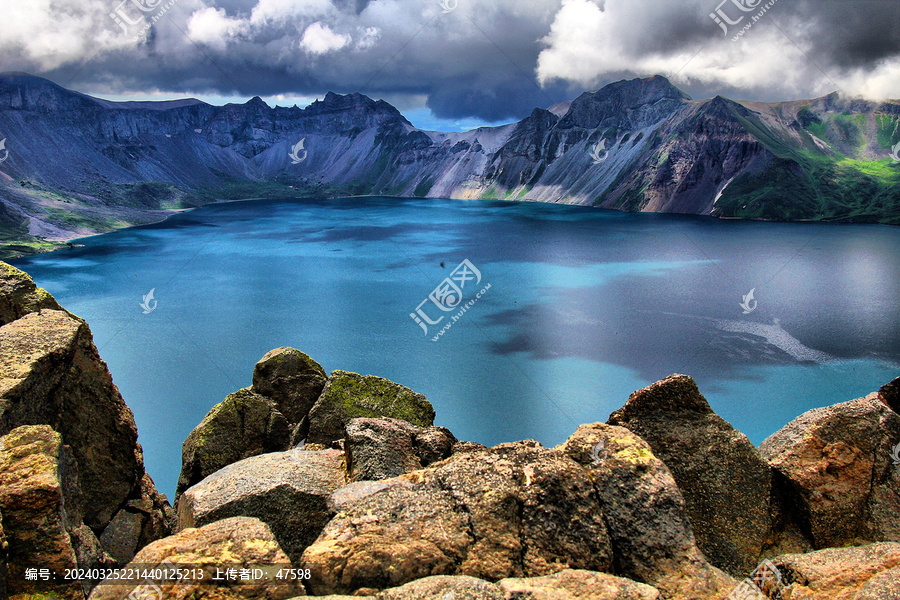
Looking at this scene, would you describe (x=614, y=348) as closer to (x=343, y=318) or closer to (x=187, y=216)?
(x=343, y=318)

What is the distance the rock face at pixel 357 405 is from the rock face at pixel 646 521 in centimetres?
A: 706

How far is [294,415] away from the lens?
53.3 feet

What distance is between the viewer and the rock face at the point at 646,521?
260 inches

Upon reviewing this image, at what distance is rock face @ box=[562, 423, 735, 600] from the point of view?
21.7ft

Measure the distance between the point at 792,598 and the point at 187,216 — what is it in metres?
177

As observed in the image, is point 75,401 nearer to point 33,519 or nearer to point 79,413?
point 79,413

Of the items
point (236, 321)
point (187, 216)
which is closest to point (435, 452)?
point (236, 321)

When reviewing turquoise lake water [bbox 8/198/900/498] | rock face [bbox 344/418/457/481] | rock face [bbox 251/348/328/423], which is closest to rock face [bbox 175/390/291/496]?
rock face [bbox 251/348/328/423]

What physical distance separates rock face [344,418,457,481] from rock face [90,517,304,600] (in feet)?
10.2

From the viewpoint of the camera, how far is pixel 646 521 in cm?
700

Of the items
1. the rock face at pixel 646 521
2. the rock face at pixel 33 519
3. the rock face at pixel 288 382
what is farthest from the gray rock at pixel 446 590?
the rock face at pixel 288 382

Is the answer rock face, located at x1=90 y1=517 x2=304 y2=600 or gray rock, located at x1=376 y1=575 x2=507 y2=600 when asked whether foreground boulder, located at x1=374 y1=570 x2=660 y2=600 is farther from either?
rock face, located at x1=90 y1=517 x2=304 y2=600

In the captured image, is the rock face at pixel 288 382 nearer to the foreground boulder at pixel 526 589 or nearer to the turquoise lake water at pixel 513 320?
the foreground boulder at pixel 526 589

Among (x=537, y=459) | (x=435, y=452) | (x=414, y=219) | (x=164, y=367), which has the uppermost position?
(x=414, y=219)
